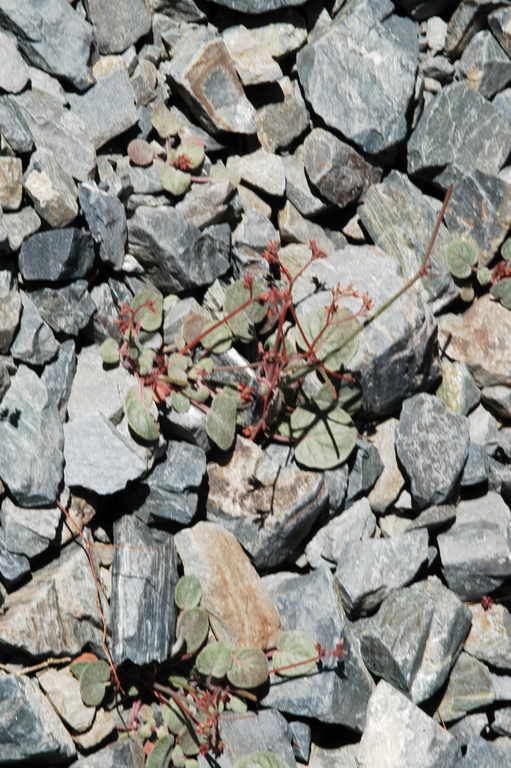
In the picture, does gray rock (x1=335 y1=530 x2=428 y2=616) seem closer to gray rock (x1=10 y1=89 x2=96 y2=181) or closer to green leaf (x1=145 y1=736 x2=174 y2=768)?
green leaf (x1=145 y1=736 x2=174 y2=768)

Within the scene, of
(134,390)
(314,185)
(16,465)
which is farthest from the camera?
(314,185)

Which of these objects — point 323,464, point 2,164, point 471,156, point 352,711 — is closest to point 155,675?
point 352,711

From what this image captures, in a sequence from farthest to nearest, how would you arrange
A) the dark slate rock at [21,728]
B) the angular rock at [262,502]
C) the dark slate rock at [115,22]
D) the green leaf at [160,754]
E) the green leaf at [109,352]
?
the dark slate rock at [115,22]
the angular rock at [262,502]
the green leaf at [109,352]
the green leaf at [160,754]
the dark slate rock at [21,728]

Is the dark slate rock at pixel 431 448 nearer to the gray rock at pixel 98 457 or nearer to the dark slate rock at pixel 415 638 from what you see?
the dark slate rock at pixel 415 638

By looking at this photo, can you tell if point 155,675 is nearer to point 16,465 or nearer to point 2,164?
point 16,465

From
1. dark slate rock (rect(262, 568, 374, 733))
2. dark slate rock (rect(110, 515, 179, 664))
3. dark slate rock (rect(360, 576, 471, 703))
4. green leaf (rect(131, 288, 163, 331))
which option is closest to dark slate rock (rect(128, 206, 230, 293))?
green leaf (rect(131, 288, 163, 331))

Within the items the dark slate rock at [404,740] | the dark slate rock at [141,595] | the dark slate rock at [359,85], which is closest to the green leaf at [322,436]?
the dark slate rock at [141,595]
